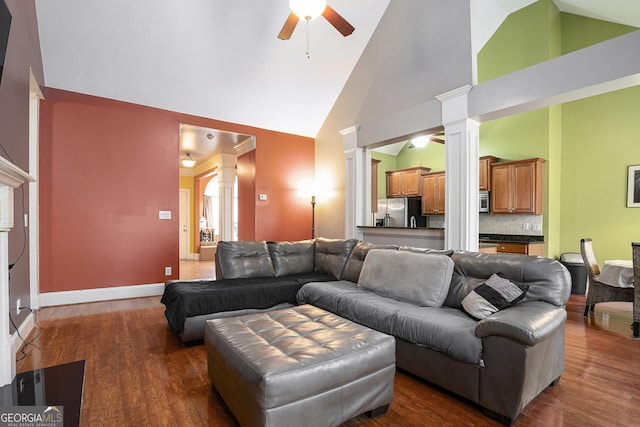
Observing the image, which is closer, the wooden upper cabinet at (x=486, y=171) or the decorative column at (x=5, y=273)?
the decorative column at (x=5, y=273)

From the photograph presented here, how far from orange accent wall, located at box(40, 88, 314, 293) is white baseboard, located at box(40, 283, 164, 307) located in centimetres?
8

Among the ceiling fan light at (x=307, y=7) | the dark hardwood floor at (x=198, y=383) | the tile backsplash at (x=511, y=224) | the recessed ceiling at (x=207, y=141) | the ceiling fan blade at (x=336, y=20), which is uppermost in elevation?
the ceiling fan blade at (x=336, y=20)

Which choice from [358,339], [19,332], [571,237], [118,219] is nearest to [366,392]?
[358,339]

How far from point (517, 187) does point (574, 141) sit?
4.14 feet

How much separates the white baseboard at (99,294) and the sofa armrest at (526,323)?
4596 millimetres

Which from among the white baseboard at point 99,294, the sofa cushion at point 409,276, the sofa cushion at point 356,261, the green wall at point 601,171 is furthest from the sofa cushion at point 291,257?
the green wall at point 601,171

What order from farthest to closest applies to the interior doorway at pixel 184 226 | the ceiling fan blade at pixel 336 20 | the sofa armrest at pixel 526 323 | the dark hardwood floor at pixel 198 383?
the interior doorway at pixel 184 226, the ceiling fan blade at pixel 336 20, the dark hardwood floor at pixel 198 383, the sofa armrest at pixel 526 323

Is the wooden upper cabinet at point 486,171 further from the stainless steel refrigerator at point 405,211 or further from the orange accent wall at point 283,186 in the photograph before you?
the orange accent wall at point 283,186

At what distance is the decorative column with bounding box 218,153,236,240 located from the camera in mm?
7699

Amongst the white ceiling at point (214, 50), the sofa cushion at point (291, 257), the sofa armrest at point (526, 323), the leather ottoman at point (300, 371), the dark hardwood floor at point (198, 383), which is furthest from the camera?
the sofa cushion at point (291, 257)

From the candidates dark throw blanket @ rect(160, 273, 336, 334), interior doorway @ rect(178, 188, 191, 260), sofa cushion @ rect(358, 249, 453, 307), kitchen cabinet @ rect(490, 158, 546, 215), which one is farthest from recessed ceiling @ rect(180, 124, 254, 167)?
kitchen cabinet @ rect(490, 158, 546, 215)

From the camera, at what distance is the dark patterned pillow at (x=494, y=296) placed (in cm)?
221

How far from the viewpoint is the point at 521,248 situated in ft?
16.9

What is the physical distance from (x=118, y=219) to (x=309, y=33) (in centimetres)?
390
